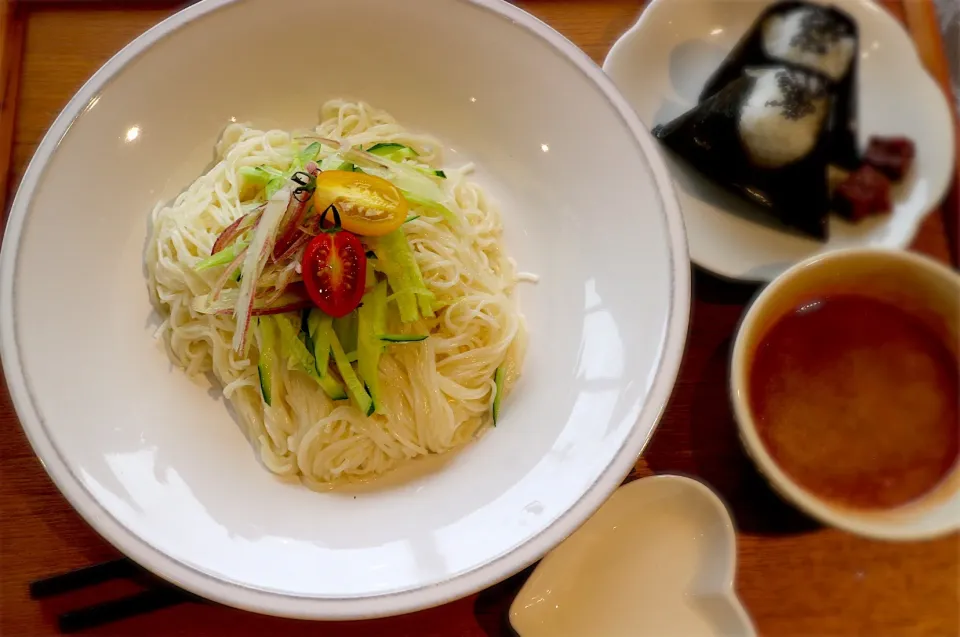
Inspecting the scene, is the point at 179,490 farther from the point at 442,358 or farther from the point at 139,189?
the point at 139,189

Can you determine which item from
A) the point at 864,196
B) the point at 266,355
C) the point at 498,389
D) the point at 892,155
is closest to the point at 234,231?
the point at 266,355

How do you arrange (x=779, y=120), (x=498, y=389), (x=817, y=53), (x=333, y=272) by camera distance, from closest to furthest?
(x=333, y=272)
(x=498, y=389)
(x=779, y=120)
(x=817, y=53)

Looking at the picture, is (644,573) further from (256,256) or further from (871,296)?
(256,256)

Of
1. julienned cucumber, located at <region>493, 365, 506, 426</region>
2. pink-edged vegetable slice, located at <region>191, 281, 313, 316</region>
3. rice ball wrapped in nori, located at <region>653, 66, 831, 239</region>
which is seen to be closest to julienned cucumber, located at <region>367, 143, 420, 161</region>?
pink-edged vegetable slice, located at <region>191, 281, 313, 316</region>

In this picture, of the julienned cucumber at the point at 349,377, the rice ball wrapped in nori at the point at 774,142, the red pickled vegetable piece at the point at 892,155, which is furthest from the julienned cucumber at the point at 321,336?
the red pickled vegetable piece at the point at 892,155

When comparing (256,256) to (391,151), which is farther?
(391,151)

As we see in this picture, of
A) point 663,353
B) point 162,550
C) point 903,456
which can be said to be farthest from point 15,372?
point 903,456
